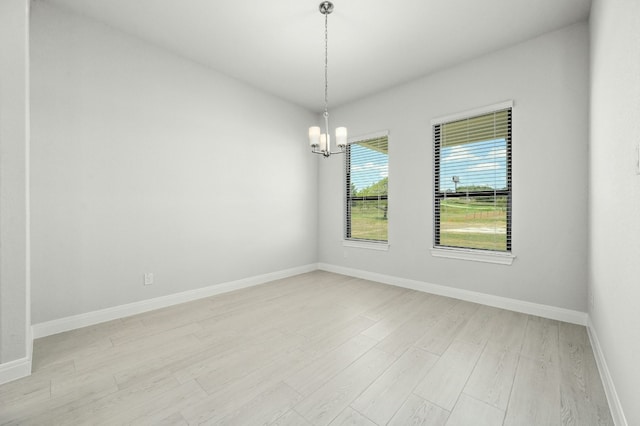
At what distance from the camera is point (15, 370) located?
6.00ft

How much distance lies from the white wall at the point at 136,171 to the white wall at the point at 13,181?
736 mm

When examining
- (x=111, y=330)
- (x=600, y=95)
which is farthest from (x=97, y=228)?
(x=600, y=95)

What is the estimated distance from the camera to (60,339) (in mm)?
2400

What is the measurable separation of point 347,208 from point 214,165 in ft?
7.85

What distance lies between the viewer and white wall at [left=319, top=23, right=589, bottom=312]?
8.84 ft

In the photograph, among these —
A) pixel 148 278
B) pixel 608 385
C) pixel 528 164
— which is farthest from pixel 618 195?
pixel 148 278

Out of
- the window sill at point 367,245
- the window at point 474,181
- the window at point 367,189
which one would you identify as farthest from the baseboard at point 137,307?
the window at point 474,181

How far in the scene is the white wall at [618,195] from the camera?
4.00ft

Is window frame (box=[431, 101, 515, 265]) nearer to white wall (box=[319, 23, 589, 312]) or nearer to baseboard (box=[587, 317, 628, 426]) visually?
white wall (box=[319, 23, 589, 312])

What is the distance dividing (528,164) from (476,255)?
1.19 metres

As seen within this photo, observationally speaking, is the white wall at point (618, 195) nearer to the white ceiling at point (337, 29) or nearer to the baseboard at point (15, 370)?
the white ceiling at point (337, 29)

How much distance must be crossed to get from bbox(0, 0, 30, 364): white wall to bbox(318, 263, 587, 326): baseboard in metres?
3.87

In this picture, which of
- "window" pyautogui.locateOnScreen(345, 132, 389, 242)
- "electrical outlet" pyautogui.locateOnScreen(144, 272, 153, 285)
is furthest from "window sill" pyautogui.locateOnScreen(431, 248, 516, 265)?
"electrical outlet" pyautogui.locateOnScreen(144, 272, 153, 285)

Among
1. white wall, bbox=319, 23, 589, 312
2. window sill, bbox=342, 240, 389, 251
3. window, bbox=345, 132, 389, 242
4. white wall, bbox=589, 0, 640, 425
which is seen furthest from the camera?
window, bbox=345, 132, 389, 242
